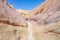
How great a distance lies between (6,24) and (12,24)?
2.61 feet

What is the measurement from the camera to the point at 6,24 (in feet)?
37.1

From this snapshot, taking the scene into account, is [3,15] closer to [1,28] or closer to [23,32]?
[1,28]

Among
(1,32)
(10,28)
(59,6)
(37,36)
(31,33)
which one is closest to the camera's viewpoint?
(1,32)

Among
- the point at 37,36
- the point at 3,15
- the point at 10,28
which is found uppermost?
the point at 3,15

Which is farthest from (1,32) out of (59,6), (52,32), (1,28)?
(59,6)

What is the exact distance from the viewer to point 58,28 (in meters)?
13.6

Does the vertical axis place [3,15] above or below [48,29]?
above

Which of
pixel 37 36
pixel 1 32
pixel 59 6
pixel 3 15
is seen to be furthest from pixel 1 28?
pixel 59 6

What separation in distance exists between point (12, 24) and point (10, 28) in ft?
2.75

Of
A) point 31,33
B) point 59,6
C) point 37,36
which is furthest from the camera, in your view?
point 59,6

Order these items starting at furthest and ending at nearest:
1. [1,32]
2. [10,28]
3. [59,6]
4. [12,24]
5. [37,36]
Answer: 1. [59,6]
2. [37,36]
3. [12,24]
4. [10,28]
5. [1,32]

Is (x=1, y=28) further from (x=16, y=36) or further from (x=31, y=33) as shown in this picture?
(x=31, y=33)

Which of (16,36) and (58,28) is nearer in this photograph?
(16,36)

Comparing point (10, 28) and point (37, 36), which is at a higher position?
point (10, 28)
